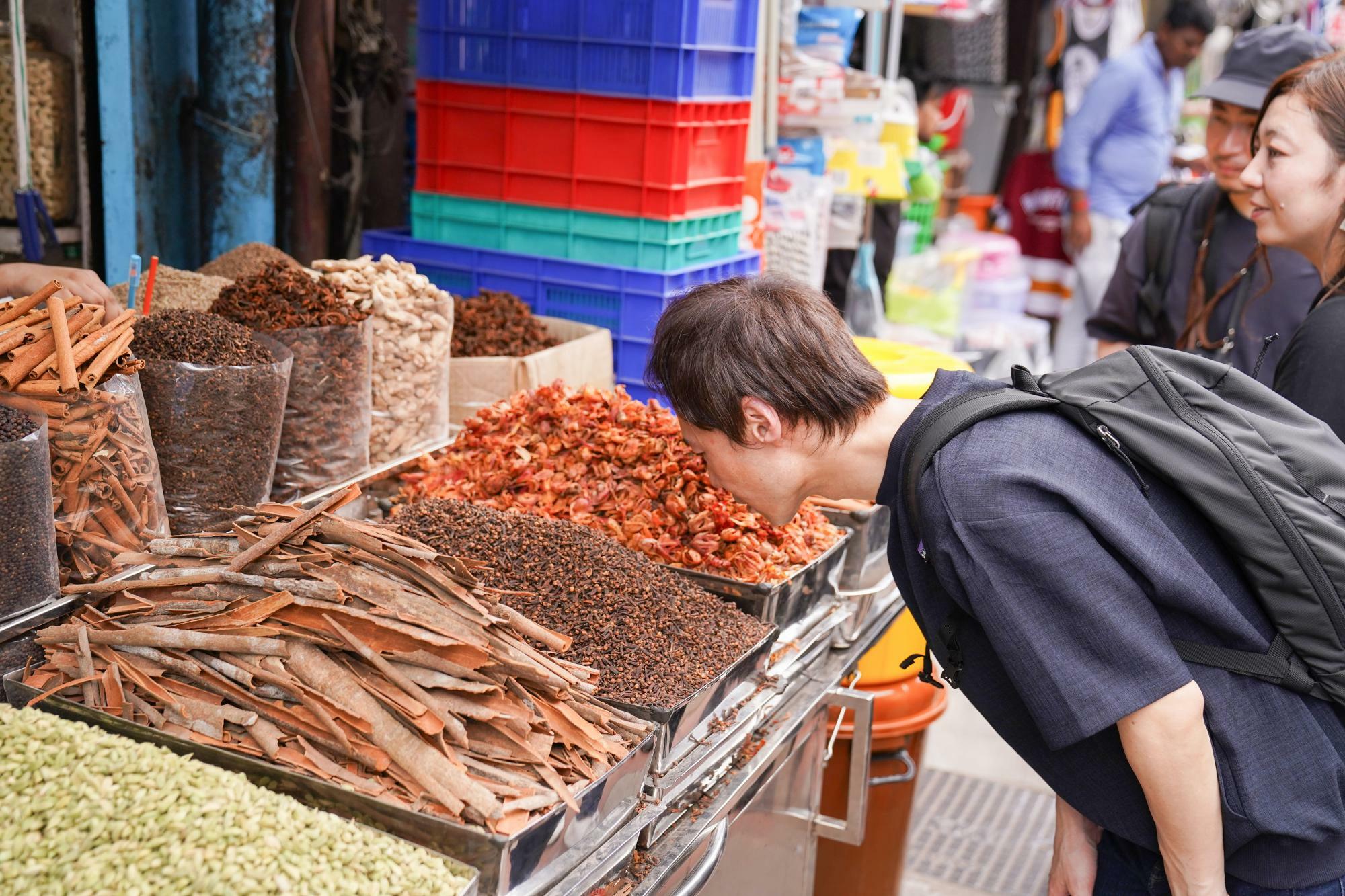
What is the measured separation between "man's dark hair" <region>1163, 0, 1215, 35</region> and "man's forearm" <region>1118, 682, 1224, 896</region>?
5.14m

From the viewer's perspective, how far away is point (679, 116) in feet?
8.95

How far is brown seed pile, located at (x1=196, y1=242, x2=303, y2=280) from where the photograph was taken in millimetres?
2447

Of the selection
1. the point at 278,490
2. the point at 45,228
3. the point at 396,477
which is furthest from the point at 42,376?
the point at 45,228

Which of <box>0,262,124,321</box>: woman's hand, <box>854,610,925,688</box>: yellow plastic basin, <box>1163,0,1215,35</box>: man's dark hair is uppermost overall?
<box>1163,0,1215,35</box>: man's dark hair

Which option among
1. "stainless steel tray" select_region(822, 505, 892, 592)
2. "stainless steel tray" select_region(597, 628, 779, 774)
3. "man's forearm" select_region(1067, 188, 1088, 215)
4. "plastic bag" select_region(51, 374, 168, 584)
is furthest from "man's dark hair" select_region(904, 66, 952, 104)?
"plastic bag" select_region(51, 374, 168, 584)

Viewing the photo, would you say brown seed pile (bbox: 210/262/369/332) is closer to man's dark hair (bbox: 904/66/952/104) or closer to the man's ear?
the man's ear

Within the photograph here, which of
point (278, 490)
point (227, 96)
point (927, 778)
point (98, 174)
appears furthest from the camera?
point (927, 778)

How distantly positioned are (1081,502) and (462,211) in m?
2.11

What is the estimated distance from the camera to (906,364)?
2.78m

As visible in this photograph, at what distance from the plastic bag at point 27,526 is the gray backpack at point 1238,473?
1.06 meters

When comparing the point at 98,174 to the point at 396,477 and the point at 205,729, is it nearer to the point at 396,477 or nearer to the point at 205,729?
the point at 396,477

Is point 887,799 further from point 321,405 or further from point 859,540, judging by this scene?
point 321,405

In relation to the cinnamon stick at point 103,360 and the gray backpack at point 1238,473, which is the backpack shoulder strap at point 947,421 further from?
the cinnamon stick at point 103,360

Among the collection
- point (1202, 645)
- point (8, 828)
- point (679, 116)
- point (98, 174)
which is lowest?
point (8, 828)
